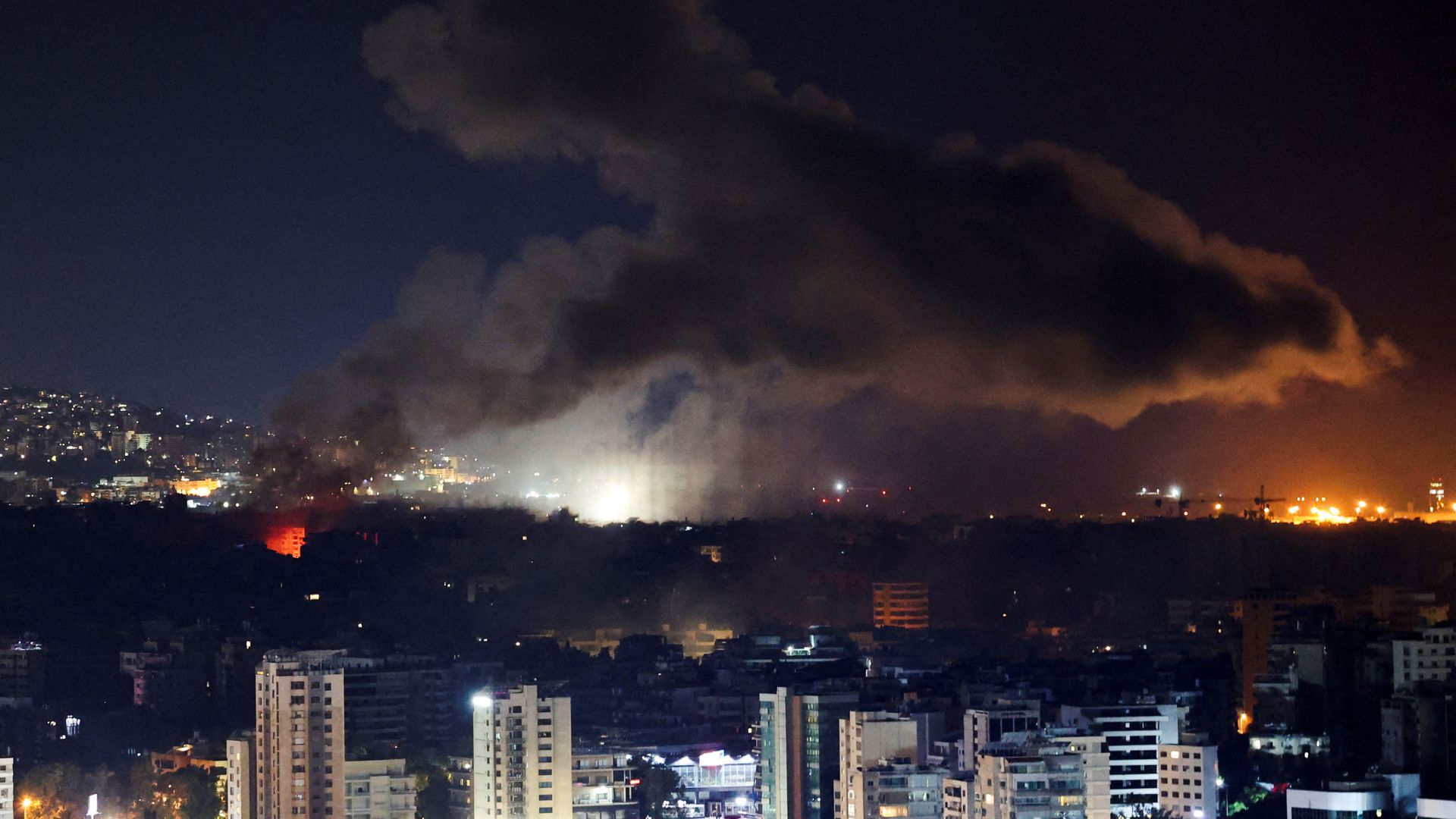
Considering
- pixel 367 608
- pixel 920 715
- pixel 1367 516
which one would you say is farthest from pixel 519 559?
pixel 920 715

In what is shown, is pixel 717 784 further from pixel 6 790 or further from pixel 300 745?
pixel 6 790

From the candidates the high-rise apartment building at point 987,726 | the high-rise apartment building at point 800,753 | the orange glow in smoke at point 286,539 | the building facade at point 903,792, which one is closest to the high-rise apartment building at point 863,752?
the building facade at point 903,792

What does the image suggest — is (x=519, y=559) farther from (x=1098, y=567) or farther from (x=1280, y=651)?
(x=1280, y=651)

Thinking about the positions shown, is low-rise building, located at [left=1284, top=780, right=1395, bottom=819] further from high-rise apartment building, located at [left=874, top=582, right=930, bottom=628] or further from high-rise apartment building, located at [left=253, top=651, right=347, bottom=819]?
high-rise apartment building, located at [left=874, top=582, right=930, bottom=628]

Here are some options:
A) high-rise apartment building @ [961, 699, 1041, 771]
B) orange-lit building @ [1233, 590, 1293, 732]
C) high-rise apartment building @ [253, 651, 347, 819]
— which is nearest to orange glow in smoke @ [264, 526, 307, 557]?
orange-lit building @ [1233, 590, 1293, 732]

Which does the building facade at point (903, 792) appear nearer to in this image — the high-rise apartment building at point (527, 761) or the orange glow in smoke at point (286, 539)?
the high-rise apartment building at point (527, 761)

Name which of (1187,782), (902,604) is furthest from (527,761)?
(902,604)

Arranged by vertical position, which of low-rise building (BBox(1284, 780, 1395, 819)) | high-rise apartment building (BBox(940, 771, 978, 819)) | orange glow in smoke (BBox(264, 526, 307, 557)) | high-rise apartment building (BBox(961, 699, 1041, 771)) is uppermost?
orange glow in smoke (BBox(264, 526, 307, 557))
